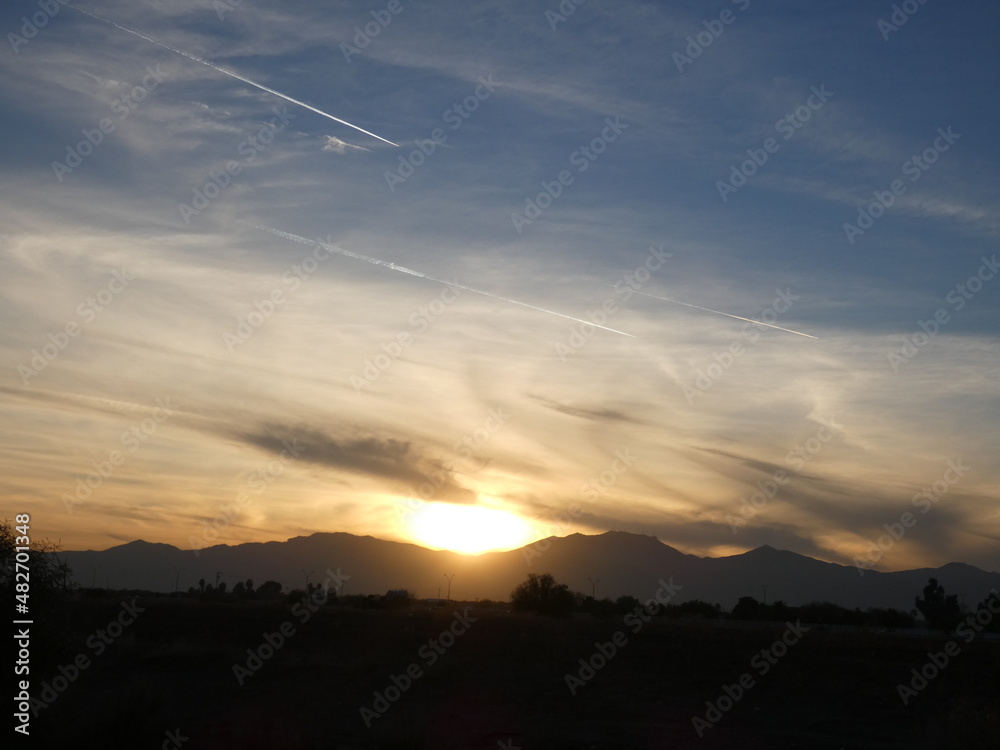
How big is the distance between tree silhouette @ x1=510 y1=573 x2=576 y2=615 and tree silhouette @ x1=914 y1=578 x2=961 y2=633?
24.9 m

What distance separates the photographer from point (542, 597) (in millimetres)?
66688

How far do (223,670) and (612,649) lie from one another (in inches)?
623

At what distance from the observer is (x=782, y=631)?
131 feet

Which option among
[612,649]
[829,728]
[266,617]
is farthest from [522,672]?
[266,617]

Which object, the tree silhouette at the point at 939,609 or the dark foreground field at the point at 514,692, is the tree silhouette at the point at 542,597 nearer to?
the dark foreground field at the point at 514,692

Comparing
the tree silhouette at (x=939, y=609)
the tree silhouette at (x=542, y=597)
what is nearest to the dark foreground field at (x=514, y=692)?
the tree silhouette at (x=542, y=597)

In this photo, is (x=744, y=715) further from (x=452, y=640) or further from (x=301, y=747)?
(x=452, y=640)

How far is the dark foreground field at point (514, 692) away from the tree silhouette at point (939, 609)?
2404 centimetres

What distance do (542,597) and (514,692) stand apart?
120 ft

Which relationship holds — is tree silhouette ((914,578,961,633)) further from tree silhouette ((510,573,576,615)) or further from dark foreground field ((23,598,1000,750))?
tree silhouette ((510,573,576,615))

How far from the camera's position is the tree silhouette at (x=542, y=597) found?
6544 cm

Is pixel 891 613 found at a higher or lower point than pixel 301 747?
higher

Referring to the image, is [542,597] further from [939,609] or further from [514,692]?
[939,609]

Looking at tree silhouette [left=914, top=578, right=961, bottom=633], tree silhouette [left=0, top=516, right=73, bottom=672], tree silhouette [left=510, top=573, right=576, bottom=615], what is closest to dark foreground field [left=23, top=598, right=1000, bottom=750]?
tree silhouette [left=0, top=516, right=73, bottom=672]
